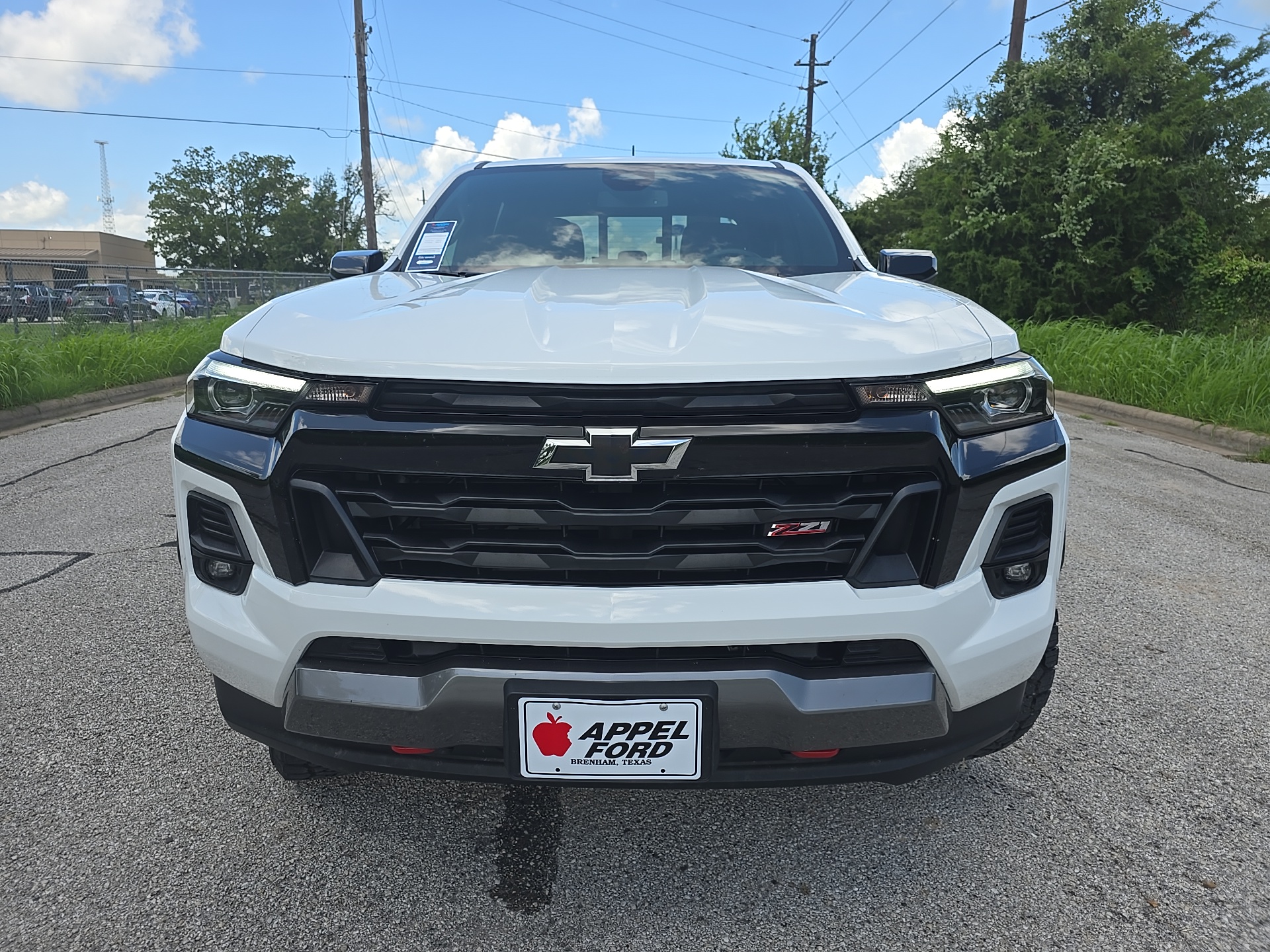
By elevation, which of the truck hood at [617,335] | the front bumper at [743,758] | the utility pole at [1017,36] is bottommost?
the front bumper at [743,758]

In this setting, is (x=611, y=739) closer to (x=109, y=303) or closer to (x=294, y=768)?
(x=294, y=768)

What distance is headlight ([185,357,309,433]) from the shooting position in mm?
1696

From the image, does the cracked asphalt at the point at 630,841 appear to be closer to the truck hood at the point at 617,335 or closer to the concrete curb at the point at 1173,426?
the truck hood at the point at 617,335

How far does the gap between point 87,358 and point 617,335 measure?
1128 centimetres

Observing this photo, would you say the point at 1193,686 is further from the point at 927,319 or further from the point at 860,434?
the point at 860,434

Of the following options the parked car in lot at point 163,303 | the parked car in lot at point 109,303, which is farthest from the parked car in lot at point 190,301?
the parked car in lot at point 109,303

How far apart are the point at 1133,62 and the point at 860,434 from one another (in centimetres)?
1965

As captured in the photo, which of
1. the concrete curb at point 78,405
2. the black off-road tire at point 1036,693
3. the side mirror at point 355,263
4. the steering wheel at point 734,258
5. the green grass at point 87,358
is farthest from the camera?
the green grass at point 87,358

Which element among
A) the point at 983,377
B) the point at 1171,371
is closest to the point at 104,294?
the point at 1171,371

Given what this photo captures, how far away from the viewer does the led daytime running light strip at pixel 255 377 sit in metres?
1.69

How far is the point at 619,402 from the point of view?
1.59 m

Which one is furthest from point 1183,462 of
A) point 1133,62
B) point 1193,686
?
point 1133,62

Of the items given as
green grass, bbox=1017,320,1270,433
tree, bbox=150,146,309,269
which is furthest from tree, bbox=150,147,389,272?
green grass, bbox=1017,320,1270,433

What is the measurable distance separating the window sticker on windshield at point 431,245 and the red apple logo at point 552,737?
5.71ft
